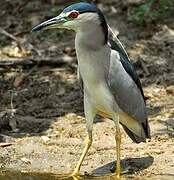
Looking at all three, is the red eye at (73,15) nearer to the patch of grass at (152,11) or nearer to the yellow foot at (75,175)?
the yellow foot at (75,175)

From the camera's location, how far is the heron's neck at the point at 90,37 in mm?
6539

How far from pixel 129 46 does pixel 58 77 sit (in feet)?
4.45

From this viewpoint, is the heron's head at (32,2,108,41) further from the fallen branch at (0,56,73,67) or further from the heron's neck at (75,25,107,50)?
the fallen branch at (0,56,73,67)

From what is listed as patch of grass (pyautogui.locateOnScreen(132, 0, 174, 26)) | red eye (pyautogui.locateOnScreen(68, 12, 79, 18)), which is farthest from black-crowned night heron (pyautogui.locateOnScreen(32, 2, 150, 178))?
patch of grass (pyautogui.locateOnScreen(132, 0, 174, 26))

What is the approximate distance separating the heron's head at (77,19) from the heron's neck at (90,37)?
2 cm

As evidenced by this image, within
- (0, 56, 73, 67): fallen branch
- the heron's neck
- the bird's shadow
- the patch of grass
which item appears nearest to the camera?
the heron's neck

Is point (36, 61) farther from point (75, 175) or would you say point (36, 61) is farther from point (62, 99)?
point (75, 175)

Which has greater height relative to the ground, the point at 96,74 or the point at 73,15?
the point at 73,15

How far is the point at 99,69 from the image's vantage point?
→ 6.61 metres

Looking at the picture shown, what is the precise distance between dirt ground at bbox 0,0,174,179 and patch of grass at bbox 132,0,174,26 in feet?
0.34

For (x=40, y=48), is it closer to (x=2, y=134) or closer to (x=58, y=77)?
(x=58, y=77)

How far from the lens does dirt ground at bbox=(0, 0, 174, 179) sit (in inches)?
284

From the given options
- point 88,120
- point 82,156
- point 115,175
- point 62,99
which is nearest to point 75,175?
point 82,156

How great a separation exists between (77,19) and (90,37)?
216 mm
